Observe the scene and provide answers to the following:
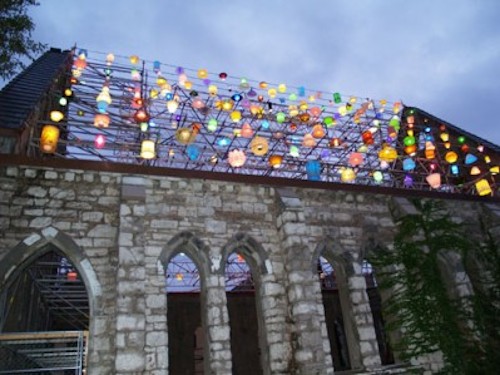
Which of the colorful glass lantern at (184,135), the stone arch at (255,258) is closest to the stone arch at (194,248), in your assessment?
the stone arch at (255,258)

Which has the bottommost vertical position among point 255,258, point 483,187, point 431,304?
point 431,304

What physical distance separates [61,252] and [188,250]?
2042 millimetres

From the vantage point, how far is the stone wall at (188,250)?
574 centimetres

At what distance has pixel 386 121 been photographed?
1592cm

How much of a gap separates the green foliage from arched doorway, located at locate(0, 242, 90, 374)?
5.54 metres

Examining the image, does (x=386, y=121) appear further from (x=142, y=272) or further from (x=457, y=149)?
(x=142, y=272)

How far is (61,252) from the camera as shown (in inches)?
238

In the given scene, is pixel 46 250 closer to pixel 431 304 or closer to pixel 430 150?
pixel 431 304

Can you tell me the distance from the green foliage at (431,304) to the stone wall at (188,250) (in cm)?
61

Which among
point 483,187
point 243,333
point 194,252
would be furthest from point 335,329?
point 194,252

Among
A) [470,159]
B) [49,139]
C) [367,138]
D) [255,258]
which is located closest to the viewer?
[255,258]

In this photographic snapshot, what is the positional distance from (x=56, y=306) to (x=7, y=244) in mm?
7278

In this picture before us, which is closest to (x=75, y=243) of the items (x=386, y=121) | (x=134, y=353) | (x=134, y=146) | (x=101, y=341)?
(x=101, y=341)

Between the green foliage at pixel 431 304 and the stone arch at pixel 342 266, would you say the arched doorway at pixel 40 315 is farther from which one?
the green foliage at pixel 431 304
